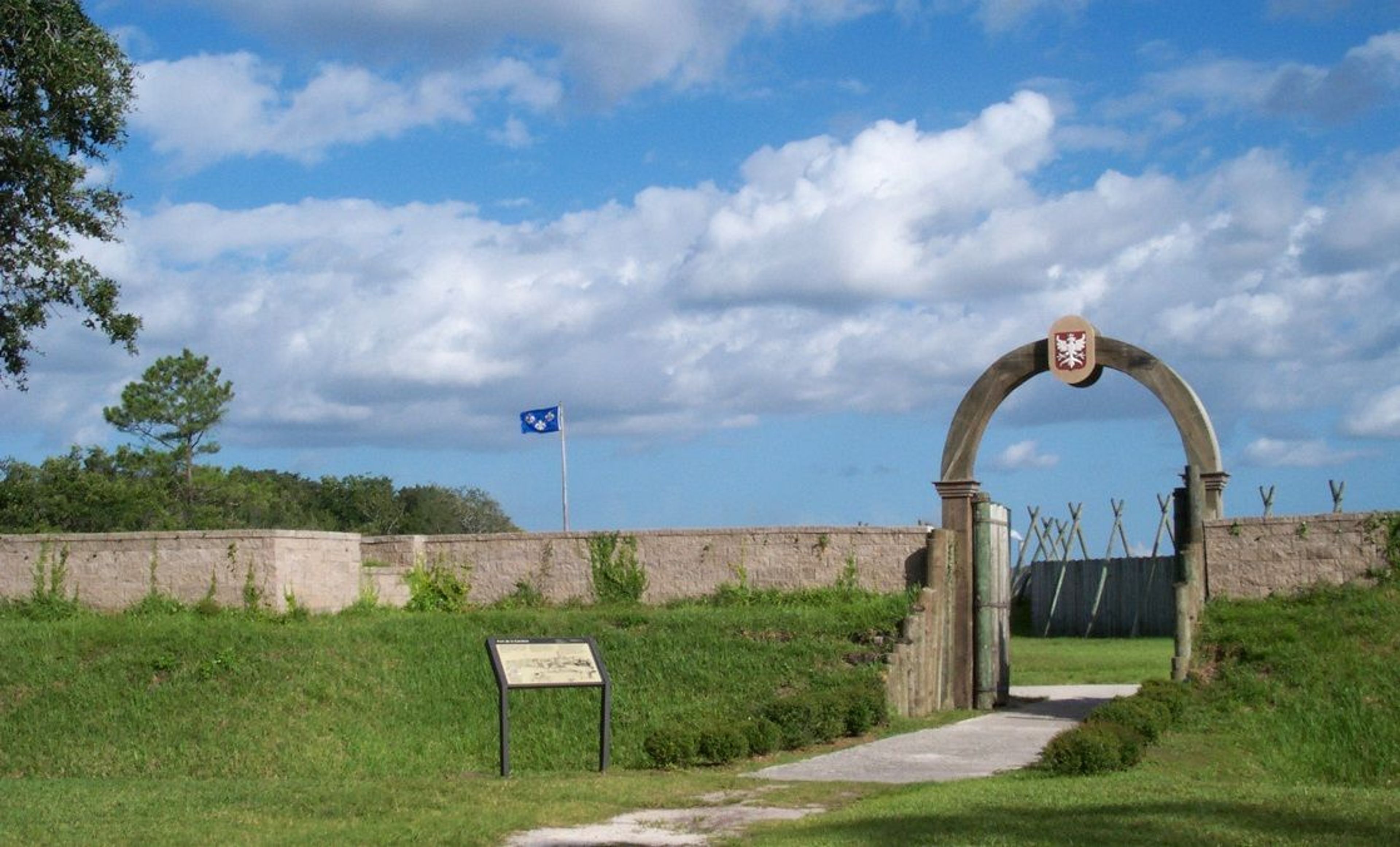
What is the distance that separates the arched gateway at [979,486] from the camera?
1911cm

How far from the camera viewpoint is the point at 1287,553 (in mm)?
17625

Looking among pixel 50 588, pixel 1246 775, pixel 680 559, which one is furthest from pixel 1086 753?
pixel 50 588

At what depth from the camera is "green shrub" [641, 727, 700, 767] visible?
45.3 feet

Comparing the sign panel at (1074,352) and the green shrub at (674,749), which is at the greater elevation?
the sign panel at (1074,352)

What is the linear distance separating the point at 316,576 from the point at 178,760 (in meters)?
5.39

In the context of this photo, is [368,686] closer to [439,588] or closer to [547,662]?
[547,662]

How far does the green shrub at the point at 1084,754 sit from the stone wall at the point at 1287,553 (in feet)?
20.6

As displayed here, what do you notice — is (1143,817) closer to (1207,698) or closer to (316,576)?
(1207,698)

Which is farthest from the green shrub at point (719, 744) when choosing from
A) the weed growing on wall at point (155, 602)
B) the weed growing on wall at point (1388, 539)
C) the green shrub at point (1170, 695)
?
the weed growing on wall at point (155, 602)

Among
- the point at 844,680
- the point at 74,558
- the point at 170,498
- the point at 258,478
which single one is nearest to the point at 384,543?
the point at 74,558

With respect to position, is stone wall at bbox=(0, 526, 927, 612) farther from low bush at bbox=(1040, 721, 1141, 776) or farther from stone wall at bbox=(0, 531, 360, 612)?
low bush at bbox=(1040, 721, 1141, 776)

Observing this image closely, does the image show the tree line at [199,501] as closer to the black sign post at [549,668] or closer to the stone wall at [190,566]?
the stone wall at [190,566]

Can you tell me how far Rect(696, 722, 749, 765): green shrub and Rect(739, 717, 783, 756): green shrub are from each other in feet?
0.44

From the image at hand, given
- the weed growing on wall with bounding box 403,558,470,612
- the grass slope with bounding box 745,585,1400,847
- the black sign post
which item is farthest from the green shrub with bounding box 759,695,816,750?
the weed growing on wall with bounding box 403,558,470,612
